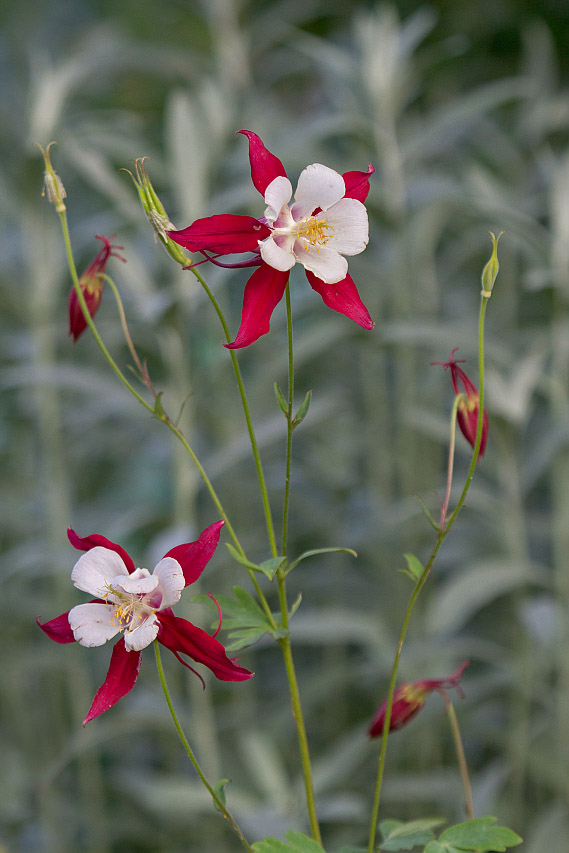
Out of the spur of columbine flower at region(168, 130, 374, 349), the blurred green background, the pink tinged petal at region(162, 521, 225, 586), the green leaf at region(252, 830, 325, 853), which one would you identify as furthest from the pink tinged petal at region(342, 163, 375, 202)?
the blurred green background

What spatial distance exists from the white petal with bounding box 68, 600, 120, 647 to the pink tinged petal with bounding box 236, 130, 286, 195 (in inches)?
6.3

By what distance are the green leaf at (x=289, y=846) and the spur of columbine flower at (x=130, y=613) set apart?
Answer: 6cm

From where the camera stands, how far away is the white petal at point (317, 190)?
286 mm

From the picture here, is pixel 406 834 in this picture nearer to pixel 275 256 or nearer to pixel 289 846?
pixel 289 846

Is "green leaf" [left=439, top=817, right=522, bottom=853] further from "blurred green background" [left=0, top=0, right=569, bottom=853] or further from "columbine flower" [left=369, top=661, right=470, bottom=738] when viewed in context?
"blurred green background" [left=0, top=0, right=569, bottom=853]

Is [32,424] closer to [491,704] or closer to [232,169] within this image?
[232,169]

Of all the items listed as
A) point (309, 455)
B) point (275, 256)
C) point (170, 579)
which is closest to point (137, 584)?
point (170, 579)

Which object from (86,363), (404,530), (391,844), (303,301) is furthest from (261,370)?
(391,844)

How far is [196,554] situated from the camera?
284mm

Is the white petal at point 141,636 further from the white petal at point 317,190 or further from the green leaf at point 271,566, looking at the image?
the white petal at point 317,190

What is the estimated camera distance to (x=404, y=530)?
3.01 ft

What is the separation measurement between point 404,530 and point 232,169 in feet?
1.55

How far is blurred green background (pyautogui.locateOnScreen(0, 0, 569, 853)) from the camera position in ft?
2.55

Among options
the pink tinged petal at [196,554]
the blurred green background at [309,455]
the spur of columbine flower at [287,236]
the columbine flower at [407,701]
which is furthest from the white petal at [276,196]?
the blurred green background at [309,455]
